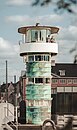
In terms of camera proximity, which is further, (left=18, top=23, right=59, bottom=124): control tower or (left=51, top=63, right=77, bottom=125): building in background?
(left=51, top=63, right=77, bottom=125): building in background

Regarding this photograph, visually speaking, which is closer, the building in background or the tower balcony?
the tower balcony

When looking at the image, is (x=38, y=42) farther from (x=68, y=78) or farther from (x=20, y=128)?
(x=68, y=78)

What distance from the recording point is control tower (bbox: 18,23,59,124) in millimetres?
40875

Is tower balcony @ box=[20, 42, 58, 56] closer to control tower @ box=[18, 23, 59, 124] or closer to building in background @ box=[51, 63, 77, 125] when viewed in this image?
control tower @ box=[18, 23, 59, 124]

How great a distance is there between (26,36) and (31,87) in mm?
4872

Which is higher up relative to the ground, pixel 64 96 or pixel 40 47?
pixel 40 47

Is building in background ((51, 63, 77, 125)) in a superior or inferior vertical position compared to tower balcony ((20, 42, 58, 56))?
inferior

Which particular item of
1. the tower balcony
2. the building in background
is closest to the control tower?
the tower balcony

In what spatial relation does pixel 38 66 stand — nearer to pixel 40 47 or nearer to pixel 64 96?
pixel 40 47

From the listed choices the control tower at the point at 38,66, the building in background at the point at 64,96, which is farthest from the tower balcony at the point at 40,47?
the building in background at the point at 64,96

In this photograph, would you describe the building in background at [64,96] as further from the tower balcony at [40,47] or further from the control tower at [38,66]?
the tower balcony at [40,47]

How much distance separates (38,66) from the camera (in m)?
41.5

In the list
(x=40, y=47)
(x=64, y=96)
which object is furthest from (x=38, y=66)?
(x=64, y=96)

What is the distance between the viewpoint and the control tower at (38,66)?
1609 inches
